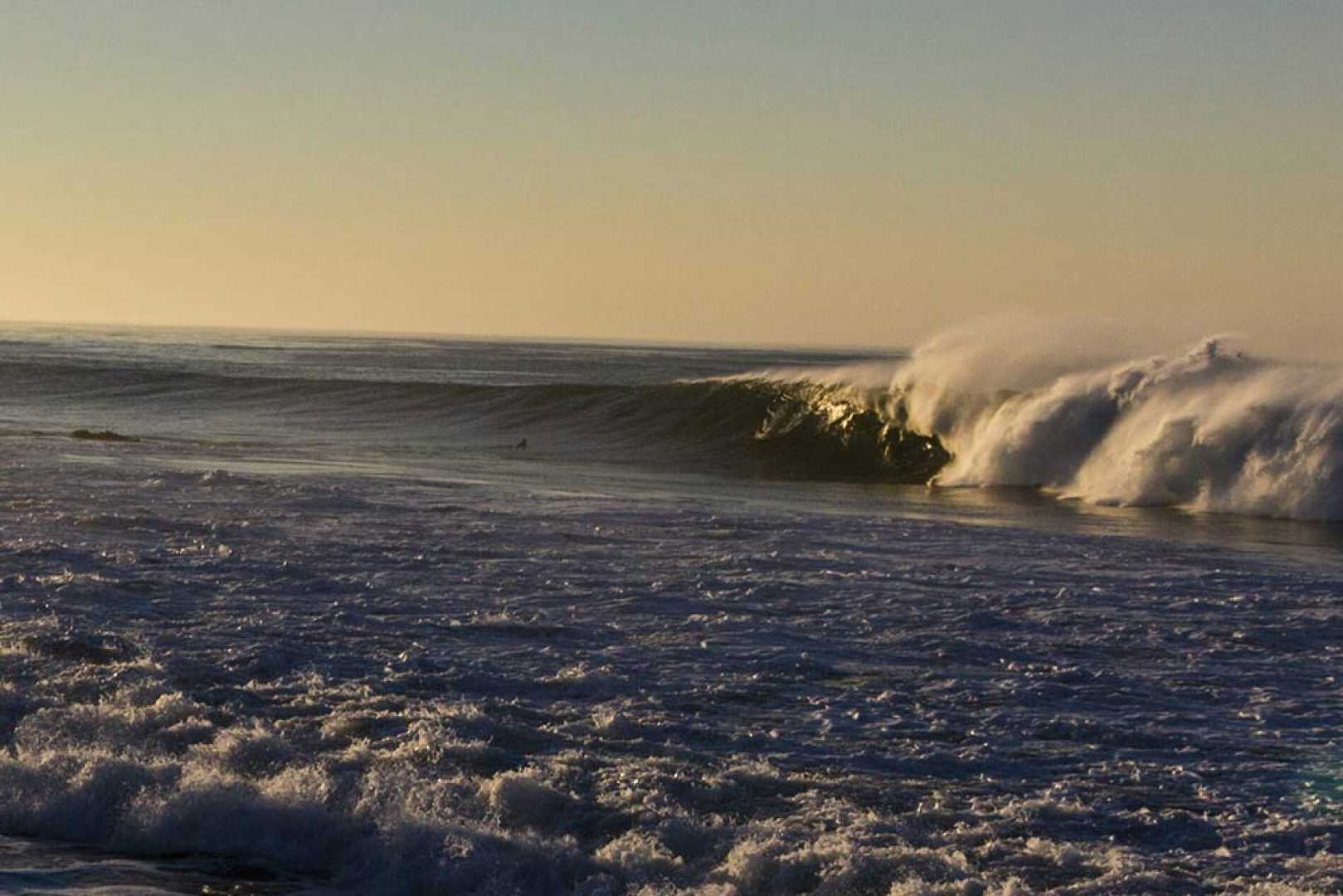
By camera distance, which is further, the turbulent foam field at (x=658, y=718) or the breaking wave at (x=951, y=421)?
the breaking wave at (x=951, y=421)

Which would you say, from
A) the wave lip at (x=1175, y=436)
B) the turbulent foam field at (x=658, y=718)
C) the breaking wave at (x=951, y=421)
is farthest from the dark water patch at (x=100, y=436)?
the turbulent foam field at (x=658, y=718)

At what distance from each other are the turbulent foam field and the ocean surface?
25 millimetres

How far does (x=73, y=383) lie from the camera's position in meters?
45.9

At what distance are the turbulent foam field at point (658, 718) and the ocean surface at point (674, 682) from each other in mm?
25

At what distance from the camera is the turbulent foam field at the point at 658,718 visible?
20.3 feet

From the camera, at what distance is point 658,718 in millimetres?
7898

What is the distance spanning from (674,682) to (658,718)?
710 millimetres

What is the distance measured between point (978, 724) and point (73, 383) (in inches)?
1639

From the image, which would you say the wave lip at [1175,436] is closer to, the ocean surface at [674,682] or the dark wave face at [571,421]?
the ocean surface at [674,682]

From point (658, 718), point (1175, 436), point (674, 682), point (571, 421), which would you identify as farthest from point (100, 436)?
point (658, 718)

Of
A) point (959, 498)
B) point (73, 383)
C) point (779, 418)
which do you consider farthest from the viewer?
point (73, 383)

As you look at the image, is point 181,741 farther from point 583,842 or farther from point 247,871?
point 583,842

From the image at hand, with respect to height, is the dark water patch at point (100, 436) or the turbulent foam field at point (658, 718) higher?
the turbulent foam field at point (658, 718)

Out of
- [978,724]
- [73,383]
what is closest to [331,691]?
[978,724]
